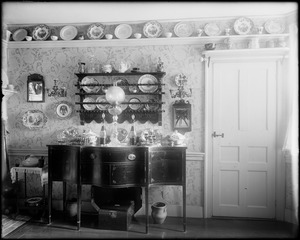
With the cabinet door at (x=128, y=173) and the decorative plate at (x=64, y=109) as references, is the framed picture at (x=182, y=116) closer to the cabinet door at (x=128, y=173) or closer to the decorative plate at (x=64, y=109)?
the cabinet door at (x=128, y=173)

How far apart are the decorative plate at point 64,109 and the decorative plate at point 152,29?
1.65 metres

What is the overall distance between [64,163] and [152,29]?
236 cm

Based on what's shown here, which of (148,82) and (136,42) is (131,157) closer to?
(148,82)

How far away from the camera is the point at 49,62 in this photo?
4.11 meters

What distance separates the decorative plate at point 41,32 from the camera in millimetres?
4090

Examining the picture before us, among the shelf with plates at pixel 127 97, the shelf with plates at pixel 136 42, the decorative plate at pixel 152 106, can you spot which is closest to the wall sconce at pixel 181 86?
the shelf with plates at pixel 127 97

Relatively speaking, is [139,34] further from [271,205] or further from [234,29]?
[271,205]

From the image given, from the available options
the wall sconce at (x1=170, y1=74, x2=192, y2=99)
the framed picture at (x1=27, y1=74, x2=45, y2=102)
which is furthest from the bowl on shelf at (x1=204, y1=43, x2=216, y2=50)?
the framed picture at (x1=27, y1=74, x2=45, y2=102)

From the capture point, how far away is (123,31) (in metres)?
4.00

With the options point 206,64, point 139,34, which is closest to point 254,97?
point 206,64

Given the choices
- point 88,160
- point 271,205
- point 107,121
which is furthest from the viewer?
point 107,121

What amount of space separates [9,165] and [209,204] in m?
3.22

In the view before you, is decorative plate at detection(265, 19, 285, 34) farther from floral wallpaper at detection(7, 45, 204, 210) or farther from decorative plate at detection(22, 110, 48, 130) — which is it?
decorative plate at detection(22, 110, 48, 130)

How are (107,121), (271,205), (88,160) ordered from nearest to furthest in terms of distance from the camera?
1. (88,160)
2. (271,205)
3. (107,121)
